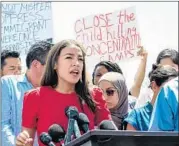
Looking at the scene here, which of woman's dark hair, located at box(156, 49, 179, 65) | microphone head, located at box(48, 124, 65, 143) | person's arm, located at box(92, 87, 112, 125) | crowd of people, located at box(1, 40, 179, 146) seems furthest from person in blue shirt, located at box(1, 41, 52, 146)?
microphone head, located at box(48, 124, 65, 143)

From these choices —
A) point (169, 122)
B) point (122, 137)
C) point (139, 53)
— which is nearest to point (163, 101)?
point (169, 122)

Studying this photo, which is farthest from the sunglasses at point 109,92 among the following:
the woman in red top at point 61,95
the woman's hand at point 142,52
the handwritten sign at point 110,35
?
the handwritten sign at point 110,35

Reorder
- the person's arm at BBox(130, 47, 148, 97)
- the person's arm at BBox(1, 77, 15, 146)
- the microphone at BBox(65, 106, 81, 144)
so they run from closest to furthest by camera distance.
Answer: the microphone at BBox(65, 106, 81, 144), the person's arm at BBox(1, 77, 15, 146), the person's arm at BBox(130, 47, 148, 97)

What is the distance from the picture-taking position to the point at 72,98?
3760 millimetres

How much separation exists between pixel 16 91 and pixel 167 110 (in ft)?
5.09

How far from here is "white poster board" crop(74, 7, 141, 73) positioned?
22.6 feet

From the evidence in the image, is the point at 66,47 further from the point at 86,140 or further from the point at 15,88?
the point at 86,140

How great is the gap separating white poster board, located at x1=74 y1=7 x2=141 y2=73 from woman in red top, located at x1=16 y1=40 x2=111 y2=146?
9.42 feet

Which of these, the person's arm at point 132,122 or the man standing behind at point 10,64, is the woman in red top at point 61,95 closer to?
the person's arm at point 132,122

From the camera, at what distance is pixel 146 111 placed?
13.7 feet

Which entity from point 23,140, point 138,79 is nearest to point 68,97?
point 23,140

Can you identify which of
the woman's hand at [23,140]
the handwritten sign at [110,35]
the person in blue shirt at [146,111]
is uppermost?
the handwritten sign at [110,35]

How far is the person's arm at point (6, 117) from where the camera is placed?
165 inches

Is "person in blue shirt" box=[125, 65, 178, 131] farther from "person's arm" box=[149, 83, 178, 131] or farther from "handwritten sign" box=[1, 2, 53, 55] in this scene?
"handwritten sign" box=[1, 2, 53, 55]
